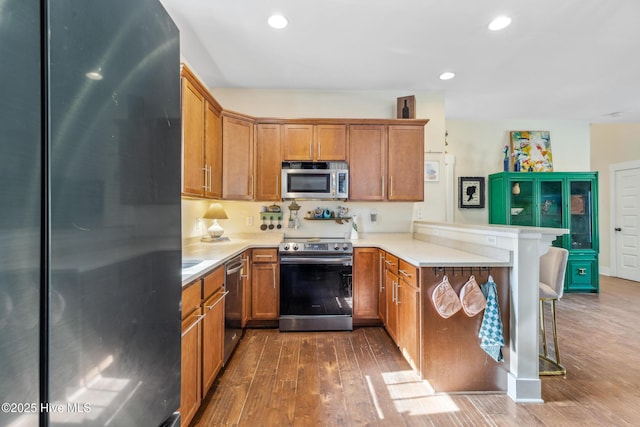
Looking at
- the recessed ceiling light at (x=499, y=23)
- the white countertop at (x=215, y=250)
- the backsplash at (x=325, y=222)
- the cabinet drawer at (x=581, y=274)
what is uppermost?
the recessed ceiling light at (x=499, y=23)

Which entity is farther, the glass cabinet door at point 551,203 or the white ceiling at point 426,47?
the glass cabinet door at point 551,203

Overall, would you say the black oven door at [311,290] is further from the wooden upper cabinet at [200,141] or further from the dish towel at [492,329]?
the dish towel at [492,329]

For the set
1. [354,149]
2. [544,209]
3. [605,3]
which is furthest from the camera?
[544,209]

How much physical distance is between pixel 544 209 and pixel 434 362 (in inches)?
156

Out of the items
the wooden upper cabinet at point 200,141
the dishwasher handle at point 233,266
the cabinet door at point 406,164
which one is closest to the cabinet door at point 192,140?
the wooden upper cabinet at point 200,141

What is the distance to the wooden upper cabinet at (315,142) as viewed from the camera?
11.0 feet

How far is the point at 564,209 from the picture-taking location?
14.7 feet

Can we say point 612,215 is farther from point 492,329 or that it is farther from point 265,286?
point 265,286

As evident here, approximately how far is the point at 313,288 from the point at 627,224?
19.7 feet

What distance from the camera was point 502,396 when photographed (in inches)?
75.4

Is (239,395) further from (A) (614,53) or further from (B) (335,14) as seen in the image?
(A) (614,53)

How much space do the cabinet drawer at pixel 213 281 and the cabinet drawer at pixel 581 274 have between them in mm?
5138

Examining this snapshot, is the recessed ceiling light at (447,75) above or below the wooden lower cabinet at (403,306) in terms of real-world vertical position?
above

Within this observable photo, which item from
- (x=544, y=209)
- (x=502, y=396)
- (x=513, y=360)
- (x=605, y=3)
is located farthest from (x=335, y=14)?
(x=544, y=209)
